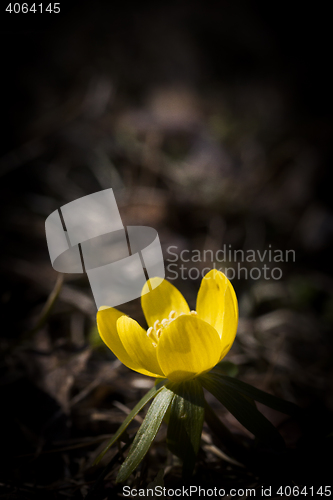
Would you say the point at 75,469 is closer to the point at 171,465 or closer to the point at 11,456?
the point at 11,456

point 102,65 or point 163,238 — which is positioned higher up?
point 102,65

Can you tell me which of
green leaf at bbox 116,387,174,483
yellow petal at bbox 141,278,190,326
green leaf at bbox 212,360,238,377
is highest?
yellow petal at bbox 141,278,190,326

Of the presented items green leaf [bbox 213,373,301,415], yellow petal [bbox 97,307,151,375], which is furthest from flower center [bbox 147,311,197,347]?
green leaf [bbox 213,373,301,415]

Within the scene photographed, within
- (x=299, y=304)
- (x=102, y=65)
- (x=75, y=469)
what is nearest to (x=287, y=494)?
(x=75, y=469)

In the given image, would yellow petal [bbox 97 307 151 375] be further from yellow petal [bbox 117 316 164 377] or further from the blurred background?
the blurred background

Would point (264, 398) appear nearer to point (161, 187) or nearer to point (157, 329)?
point (157, 329)

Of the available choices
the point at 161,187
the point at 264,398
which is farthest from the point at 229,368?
the point at 161,187
